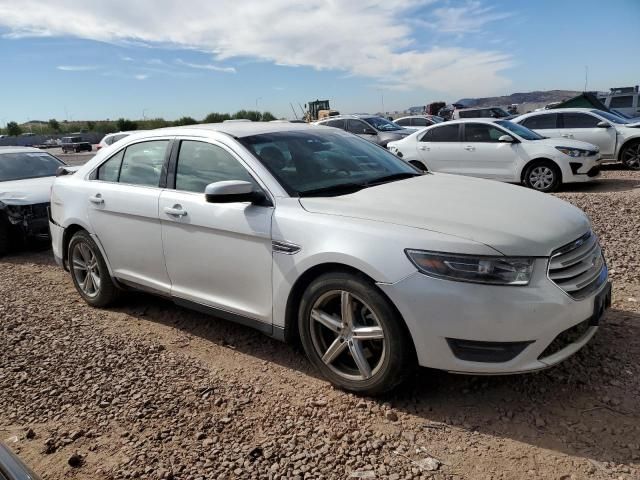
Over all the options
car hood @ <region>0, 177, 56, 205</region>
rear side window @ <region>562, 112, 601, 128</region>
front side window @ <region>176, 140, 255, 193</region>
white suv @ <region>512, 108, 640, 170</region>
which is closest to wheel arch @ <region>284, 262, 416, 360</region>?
front side window @ <region>176, 140, 255, 193</region>

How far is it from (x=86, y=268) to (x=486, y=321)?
12.5 feet

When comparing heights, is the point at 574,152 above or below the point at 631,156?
above

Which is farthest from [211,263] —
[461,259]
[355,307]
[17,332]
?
[17,332]

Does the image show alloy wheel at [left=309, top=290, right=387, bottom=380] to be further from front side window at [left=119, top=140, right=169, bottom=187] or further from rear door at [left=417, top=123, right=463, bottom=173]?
rear door at [left=417, top=123, right=463, bottom=173]

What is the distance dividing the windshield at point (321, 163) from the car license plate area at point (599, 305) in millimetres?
1594

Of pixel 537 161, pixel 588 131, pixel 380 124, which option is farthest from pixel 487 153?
pixel 380 124

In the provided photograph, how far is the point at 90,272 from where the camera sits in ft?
16.4

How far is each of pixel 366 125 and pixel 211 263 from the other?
45.3ft

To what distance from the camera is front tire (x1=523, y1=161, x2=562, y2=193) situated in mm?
10266

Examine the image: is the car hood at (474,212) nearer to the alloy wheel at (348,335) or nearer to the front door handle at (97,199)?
the alloy wheel at (348,335)

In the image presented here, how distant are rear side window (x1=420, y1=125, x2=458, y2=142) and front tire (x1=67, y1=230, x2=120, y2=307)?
8469 mm

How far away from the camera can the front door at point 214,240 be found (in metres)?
3.49

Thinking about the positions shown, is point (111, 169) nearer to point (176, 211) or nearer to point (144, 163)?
point (144, 163)

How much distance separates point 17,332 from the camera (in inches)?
179
